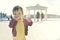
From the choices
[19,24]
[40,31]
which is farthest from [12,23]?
[40,31]

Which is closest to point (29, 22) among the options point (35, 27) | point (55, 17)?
point (35, 27)

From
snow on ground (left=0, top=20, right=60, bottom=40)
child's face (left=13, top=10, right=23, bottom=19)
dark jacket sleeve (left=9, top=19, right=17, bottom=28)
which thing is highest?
child's face (left=13, top=10, right=23, bottom=19)

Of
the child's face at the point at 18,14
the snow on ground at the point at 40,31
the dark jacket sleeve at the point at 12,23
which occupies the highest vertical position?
the child's face at the point at 18,14

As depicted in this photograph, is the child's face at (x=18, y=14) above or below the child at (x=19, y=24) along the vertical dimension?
above

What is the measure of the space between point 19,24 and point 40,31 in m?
0.14

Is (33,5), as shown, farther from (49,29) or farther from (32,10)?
(49,29)

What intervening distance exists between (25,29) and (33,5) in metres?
0.16

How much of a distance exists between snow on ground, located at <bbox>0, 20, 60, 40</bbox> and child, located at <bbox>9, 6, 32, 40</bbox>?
0.03m

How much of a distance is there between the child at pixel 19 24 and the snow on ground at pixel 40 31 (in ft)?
0.09

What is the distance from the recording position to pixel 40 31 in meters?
0.90

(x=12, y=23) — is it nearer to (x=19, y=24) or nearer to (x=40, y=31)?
(x=19, y=24)

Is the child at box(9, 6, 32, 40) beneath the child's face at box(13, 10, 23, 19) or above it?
beneath

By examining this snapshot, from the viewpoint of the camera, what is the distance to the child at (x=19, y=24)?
864 millimetres

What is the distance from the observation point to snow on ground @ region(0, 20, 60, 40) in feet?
2.86
